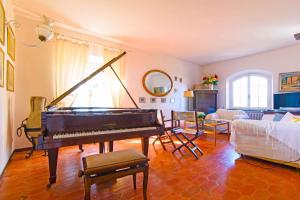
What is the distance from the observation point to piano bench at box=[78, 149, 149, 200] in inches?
55.4

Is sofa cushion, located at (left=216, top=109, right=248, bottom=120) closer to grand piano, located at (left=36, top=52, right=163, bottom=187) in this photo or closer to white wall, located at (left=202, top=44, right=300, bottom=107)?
white wall, located at (left=202, top=44, right=300, bottom=107)

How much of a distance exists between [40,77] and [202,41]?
4175 mm

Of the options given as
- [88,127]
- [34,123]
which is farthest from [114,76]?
[88,127]

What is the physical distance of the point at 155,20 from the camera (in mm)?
3412

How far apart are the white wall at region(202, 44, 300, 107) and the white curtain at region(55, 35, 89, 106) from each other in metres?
5.20

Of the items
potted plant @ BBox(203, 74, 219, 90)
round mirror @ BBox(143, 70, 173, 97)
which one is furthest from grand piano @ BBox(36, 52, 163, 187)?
potted plant @ BBox(203, 74, 219, 90)

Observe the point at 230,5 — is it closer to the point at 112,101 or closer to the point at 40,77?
the point at 112,101

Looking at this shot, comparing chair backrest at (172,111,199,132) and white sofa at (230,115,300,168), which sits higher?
chair backrest at (172,111,199,132)

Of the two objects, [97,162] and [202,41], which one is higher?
[202,41]

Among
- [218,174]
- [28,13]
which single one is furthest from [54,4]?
[218,174]

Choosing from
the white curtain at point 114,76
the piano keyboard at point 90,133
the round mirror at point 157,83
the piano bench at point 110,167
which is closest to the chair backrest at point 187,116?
the piano keyboard at point 90,133

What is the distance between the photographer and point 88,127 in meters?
1.91

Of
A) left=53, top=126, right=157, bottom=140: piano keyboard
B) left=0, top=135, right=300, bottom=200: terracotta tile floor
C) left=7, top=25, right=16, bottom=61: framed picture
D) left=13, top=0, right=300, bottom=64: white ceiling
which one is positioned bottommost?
left=0, top=135, right=300, bottom=200: terracotta tile floor

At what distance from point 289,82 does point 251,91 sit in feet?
3.96
